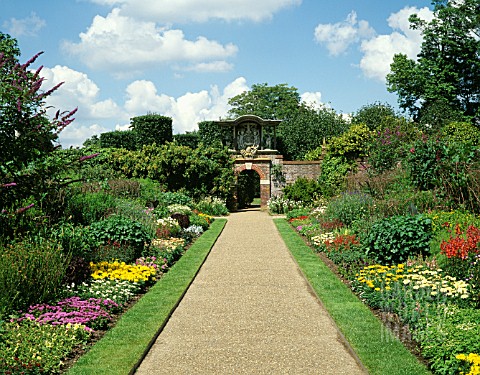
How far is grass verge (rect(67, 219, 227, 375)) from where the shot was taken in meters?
5.74

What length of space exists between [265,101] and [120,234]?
138 feet

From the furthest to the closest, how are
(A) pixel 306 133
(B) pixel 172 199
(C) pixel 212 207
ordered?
1. (A) pixel 306 133
2. (C) pixel 212 207
3. (B) pixel 172 199

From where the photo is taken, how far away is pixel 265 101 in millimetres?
51719

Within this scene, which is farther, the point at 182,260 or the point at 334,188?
the point at 334,188

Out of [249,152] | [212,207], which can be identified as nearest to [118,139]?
[249,152]

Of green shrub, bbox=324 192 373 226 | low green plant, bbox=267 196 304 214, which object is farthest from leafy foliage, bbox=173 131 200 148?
green shrub, bbox=324 192 373 226

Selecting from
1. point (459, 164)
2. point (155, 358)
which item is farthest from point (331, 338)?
point (459, 164)

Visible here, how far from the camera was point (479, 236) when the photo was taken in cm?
838

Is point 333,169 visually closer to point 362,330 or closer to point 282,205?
point 282,205

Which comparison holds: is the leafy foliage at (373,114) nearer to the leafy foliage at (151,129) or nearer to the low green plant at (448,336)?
the leafy foliage at (151,129)

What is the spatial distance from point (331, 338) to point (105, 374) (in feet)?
8.96

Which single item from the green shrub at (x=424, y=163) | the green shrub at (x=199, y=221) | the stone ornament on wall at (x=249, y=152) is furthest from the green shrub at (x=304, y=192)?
the green shrub at (x=424, y=163)

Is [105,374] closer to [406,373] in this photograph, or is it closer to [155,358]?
[155,358]

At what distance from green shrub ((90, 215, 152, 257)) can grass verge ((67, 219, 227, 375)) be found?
2.84ft
